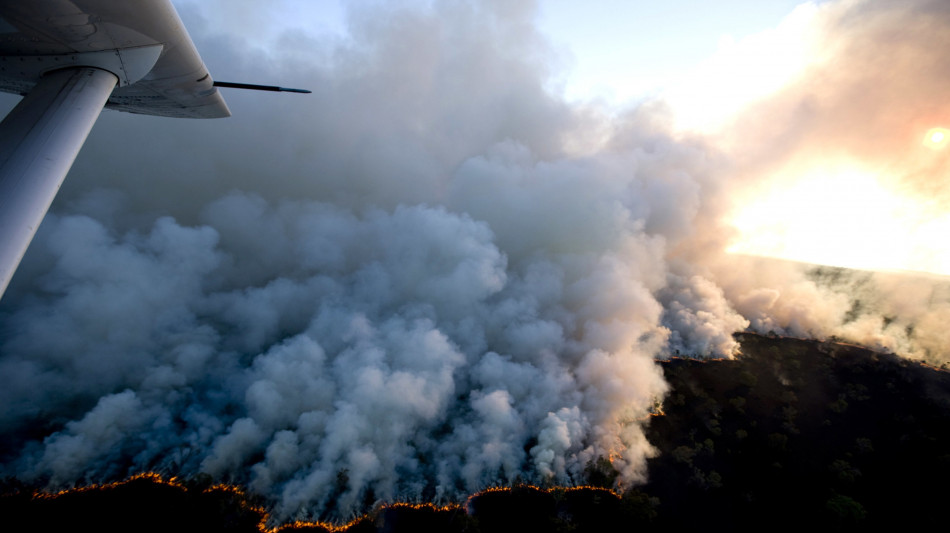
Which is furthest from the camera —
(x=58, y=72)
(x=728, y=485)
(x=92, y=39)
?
(x=728, y=485)

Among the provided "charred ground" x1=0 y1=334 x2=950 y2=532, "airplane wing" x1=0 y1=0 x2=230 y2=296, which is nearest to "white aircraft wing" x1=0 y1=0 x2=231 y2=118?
"airplane wing" x1=0 y1=0 x2=230 y2=296

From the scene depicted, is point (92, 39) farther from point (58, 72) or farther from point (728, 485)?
point (728, 485)

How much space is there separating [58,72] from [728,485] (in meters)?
49.0

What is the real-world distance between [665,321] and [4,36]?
68.7 meters

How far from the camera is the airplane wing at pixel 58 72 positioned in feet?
14.5

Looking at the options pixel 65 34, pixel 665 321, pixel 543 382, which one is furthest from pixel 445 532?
pixel 665 321

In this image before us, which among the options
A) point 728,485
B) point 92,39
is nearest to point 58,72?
point 92,39

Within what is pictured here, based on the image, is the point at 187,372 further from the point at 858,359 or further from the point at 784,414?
the point at 858,359

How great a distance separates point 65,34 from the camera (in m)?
5.60

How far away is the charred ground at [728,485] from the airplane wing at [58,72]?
101 ft

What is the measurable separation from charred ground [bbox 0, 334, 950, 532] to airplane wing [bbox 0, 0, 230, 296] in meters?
30.9

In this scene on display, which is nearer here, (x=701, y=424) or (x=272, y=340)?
(x=701, y=424)

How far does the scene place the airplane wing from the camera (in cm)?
443

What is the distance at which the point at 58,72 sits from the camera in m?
6.06
